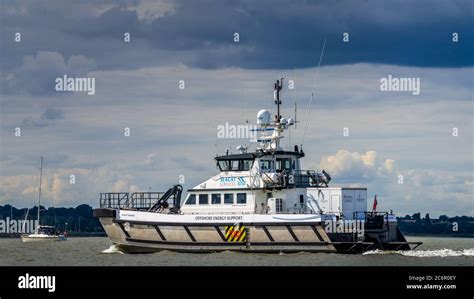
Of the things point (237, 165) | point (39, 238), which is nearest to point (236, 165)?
point (237, 165)

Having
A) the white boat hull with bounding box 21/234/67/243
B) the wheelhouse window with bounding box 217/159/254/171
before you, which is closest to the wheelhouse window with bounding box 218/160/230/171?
the wheelhouse window with bounding box 217/159/254/171

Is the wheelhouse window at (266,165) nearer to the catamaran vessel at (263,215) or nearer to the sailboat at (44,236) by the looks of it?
the catamaran vessel at (263,215)

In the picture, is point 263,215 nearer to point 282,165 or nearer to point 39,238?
point 282,165

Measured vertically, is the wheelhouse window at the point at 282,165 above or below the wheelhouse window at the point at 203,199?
above

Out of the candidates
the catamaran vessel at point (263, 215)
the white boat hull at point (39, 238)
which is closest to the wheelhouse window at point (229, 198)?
the catamaran vessel at point (263, 215)

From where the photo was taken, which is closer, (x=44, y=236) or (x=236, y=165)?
(x=236, y=165)

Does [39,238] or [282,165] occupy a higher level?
[282,165]

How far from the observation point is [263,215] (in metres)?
47.0

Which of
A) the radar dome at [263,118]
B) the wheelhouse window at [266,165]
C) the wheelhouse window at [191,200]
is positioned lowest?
the wheelhouse window at [191,200]

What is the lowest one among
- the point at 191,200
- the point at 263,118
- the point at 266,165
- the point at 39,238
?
the point at 39,238

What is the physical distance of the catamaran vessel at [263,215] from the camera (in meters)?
46.5
